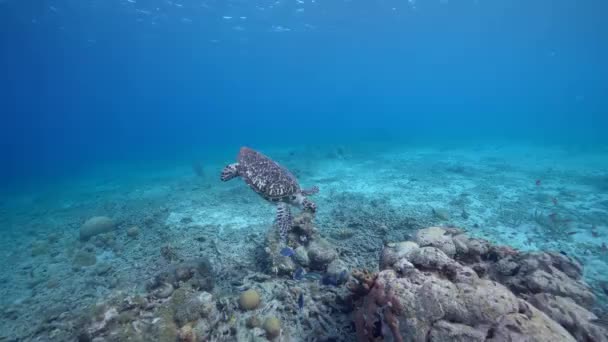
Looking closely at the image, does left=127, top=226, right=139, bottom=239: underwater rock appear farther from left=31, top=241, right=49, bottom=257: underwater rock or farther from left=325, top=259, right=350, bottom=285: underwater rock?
left=325, top=259, right=350, bottom=285: underwater rock

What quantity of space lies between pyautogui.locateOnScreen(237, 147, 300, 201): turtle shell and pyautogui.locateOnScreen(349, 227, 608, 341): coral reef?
3.77 metres

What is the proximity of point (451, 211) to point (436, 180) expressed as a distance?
21.8ft

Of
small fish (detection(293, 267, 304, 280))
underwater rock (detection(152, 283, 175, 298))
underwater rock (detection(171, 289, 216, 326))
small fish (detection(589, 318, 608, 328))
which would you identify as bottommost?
underwater rock (detection(152, 283, 175, 298))

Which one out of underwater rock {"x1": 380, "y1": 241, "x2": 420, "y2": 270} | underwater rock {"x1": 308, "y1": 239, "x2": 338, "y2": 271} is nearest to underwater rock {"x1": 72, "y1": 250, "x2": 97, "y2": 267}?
underwater rock {"x1": 308, "y1": 239, "x2": 338, "y2": 271}

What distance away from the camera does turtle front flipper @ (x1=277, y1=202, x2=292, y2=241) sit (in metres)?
7.18

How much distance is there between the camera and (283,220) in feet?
24.6

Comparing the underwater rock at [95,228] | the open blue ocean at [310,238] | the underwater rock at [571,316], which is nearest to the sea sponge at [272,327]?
the open blue ocean at [310,238]

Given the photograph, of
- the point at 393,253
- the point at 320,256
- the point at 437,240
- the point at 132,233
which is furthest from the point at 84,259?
the point at 437,240

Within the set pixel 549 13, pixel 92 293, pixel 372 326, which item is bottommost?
pixel 92 293

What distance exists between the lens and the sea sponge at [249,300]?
19.0 ft

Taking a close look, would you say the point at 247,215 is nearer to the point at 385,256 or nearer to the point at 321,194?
the point at 321,194

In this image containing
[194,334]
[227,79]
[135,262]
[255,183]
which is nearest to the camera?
[194,334]

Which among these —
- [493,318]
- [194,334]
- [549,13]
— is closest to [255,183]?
[194,334]

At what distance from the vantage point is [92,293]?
7.51m
